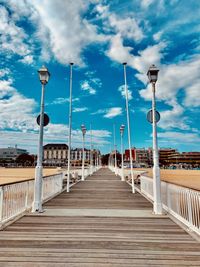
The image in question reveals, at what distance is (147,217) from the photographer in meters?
5.48

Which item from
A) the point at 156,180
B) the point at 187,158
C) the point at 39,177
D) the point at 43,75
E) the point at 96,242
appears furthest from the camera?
the point at 187,158

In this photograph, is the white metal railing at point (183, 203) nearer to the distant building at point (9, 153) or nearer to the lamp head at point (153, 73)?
the lamp head at point (153, 73)

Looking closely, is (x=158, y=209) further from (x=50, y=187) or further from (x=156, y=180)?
(x=50, y=187)

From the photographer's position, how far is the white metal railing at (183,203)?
4500mm

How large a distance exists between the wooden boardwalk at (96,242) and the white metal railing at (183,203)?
1.06 ft

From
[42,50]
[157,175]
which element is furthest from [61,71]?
[157,175]

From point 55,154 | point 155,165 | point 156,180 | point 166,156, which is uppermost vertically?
point 55,154

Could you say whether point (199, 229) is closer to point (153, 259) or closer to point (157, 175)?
point (153, 259)

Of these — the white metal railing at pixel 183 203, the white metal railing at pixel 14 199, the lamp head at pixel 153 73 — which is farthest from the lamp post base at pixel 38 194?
the lamp head at pixel 153 73

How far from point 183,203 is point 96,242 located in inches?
101

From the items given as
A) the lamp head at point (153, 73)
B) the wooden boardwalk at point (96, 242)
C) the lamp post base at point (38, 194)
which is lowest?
the wooden boardwalk at point (96, 242)

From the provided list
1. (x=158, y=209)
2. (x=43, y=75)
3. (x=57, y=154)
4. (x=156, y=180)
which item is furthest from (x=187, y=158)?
(x=43, y=75)

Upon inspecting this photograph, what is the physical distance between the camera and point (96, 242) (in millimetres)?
3670

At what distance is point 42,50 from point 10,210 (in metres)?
9.76
